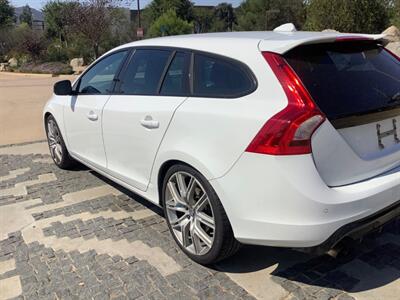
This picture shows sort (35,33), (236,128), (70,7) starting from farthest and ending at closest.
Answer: (35,33) → (70,7) → (236,128)

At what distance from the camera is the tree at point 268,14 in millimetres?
47750

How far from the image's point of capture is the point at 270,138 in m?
2.49

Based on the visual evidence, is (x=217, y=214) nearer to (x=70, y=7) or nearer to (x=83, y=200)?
(x=83, y=200)

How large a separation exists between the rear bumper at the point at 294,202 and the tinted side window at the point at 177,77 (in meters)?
0.83

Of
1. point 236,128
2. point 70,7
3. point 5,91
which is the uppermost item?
point 70,7

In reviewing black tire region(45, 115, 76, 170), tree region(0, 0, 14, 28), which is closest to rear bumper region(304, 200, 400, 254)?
black tire region(45, 115, 76, 170)

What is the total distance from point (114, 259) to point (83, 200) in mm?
1375

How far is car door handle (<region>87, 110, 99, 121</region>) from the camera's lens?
4169 millimetres

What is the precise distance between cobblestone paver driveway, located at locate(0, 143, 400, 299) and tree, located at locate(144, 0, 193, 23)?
48095 mm

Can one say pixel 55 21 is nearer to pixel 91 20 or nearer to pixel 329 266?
pixel 91 20

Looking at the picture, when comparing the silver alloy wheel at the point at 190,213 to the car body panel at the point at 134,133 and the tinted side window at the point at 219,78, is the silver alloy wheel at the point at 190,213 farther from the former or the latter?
the tinted side window at the point at 219,78

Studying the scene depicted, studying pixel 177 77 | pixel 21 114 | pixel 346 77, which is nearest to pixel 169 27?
pixel 21 114

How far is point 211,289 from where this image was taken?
116 inches

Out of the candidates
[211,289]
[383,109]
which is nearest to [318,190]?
[383,109]
